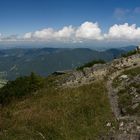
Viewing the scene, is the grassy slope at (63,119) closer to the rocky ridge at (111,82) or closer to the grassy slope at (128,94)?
the rocky ridge at (111,82)

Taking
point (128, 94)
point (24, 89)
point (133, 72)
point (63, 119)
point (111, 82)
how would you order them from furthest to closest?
point (24, 89) < point (133, 72) < point (111, 82) < point (128, 94) < point (63, 119)

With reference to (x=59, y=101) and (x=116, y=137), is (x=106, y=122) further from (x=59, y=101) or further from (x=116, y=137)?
(x=59, y=101)

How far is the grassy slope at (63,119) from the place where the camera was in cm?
2054

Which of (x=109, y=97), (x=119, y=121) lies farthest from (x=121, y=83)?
(x=119, y=121)

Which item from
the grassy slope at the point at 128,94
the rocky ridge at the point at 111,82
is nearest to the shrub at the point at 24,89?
the rocky ridge at the point at 111,82

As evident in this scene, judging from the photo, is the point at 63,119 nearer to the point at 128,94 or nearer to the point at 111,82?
the point at 128,94

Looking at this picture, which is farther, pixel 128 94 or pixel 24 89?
pixel 24 89

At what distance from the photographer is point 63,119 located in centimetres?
2380

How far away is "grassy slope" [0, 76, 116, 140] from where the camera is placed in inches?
809

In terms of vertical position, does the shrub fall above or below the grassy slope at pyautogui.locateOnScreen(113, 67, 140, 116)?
below

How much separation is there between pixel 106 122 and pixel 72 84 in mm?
15318

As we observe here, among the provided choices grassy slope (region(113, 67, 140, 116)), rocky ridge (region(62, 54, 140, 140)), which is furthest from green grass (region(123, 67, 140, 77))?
rocky ridge (region(62, 54, 140, 140))

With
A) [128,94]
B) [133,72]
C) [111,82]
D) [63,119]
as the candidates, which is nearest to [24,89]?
[111,82]

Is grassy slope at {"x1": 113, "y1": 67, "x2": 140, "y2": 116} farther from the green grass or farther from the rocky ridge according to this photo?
the rocky ridge
